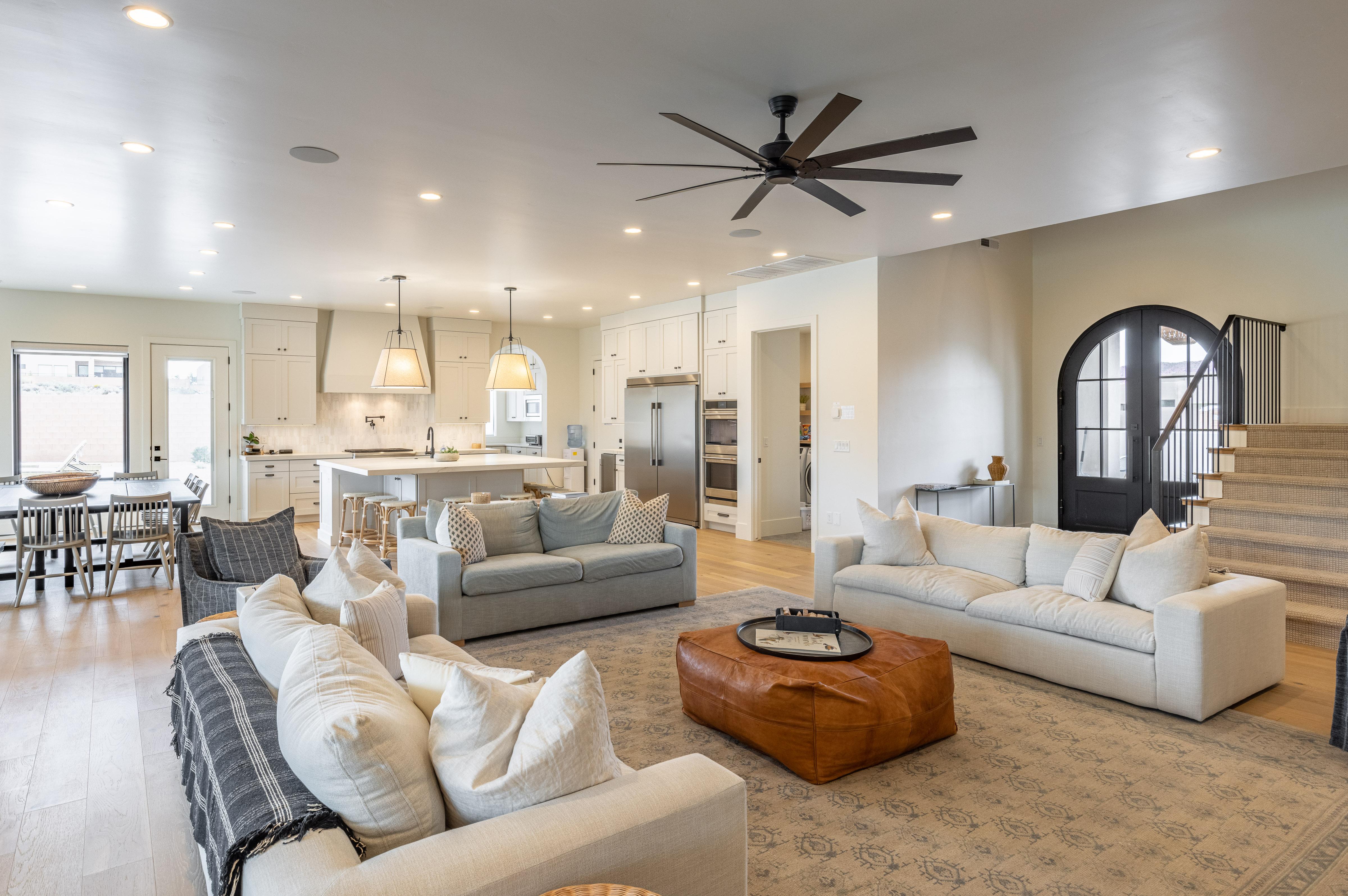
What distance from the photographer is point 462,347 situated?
35.1 feet

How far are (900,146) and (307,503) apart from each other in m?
8.76

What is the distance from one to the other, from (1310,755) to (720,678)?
227 cm

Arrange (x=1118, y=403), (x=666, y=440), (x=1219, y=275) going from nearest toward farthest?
(x=1219, y=275)
(x=1118, y=403)
(x=666, y=440)

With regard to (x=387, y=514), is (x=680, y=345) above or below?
above

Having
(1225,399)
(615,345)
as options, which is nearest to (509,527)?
(615,345)

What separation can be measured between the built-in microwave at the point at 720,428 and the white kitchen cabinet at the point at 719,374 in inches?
3.7

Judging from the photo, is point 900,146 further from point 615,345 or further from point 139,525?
point 615,345

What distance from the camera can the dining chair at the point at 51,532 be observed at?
530 cm

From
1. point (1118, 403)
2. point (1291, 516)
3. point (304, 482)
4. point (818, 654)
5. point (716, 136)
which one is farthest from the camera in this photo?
point (304, 482)

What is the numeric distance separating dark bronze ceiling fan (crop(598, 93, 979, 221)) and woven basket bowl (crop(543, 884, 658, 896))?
2.24 m

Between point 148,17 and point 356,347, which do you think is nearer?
point 148,17

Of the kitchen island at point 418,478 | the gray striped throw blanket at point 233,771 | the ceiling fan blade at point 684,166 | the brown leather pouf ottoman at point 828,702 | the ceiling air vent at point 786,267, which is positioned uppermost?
the ceiling air vent at point 786,267

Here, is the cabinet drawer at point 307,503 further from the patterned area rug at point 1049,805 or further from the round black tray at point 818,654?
the round black tray at point 818,654

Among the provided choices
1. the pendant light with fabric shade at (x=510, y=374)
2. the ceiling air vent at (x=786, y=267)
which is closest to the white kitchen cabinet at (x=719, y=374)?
the ceiling air vent at (x=786, y=267)
